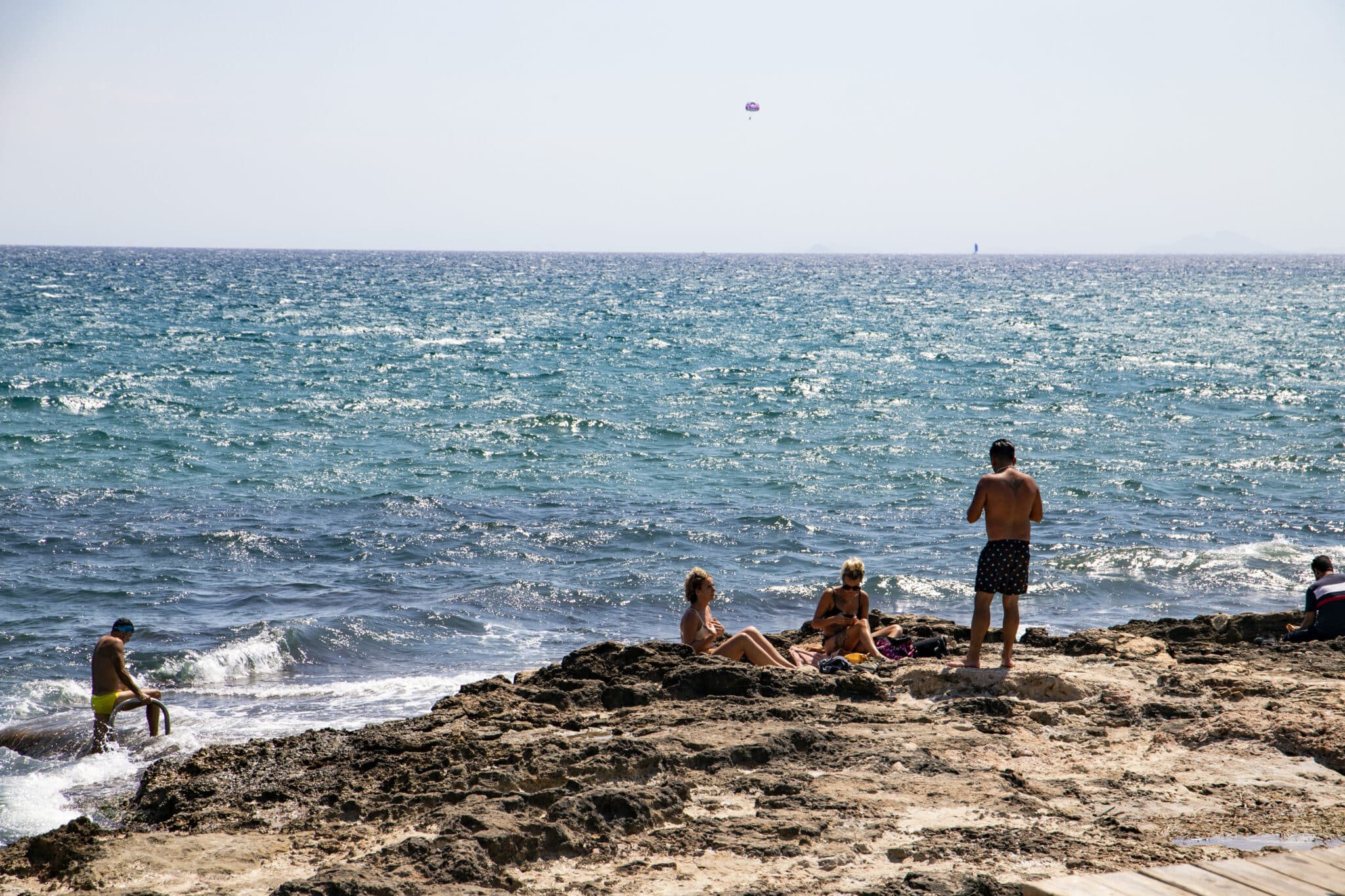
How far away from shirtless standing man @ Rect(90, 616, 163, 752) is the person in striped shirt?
28.5 feet

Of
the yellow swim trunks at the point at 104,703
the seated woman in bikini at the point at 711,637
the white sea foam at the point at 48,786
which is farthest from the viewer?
the yellow swim trunks at the point at 104,703

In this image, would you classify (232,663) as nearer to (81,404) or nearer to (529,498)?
(529,498)

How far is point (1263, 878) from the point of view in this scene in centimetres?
400

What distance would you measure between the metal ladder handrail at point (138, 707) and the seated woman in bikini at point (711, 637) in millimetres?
3747

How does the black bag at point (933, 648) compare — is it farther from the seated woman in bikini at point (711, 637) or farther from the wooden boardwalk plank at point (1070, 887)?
the wooden boardwalk plank at point (1070, 887)

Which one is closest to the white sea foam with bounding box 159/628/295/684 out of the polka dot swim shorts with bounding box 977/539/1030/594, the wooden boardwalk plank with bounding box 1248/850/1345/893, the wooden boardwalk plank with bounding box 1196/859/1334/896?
the polka dot swim shorts with bounding box 977/539/1030/594

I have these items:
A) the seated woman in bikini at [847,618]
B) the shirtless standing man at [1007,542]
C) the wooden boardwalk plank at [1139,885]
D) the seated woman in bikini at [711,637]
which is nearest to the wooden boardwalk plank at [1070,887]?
the wooden boardwalk plank at [1139,885]

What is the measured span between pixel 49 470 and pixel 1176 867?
17.5 meters

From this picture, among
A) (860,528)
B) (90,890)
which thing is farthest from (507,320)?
(90,890)

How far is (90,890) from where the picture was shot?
4750 mm

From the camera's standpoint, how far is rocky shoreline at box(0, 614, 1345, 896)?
4.71 metres

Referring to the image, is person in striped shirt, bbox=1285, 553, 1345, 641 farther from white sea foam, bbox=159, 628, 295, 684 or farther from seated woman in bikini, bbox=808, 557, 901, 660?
white sea foam, bbox=159, 628, 295, 684

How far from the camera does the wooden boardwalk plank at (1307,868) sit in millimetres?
3969

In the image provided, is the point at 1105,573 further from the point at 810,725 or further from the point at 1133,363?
the point at 1133,363
